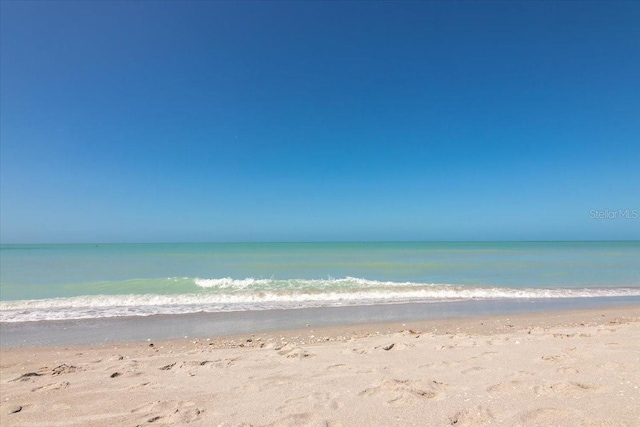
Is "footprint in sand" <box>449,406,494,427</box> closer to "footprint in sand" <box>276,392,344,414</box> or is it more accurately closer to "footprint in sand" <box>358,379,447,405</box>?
"footprint in sand" <box>358,379,447,405</box>

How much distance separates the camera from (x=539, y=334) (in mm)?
7582

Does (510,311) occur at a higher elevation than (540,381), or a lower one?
lower

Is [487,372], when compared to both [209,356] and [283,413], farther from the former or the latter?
[209,356]

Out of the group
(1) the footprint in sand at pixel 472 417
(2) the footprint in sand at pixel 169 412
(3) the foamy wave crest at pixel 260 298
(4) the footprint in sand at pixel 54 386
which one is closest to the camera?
(1) the footprint in sand at pixel 472 417

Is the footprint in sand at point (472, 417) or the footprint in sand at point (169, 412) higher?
the footprint in sand at point (472, 417)

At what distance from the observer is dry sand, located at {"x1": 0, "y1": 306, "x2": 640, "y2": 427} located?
3727 millimetres

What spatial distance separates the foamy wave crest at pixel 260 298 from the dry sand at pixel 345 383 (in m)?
5.01

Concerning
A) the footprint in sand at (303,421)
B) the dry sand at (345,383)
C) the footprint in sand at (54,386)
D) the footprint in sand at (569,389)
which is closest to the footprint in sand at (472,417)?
the dry sand at (345,383)

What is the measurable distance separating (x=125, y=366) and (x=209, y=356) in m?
1.44

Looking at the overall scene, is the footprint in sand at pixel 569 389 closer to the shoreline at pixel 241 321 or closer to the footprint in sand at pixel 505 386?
the footprint in sand at pixel 505 386

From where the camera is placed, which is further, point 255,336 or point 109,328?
point 109,328

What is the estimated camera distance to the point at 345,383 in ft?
15.4

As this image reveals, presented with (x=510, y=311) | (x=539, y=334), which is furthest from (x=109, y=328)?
(x=510, y=311)

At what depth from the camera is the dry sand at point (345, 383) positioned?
3.73m
